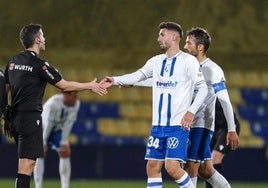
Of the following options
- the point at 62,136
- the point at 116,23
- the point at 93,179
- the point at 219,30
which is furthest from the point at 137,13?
the point at 62,136

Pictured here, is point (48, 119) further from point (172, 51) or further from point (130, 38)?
point (130, 38)

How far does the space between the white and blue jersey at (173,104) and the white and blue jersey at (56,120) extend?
3.89 meters

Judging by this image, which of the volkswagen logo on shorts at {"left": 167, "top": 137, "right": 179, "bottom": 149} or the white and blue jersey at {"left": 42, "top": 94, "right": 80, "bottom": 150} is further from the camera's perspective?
the white and blue jersey at {"left": 42, "top": 94, "right": 80, "bottom": 150}

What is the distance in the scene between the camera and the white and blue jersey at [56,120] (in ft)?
37.2

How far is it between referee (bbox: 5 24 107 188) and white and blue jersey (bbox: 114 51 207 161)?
0.84m

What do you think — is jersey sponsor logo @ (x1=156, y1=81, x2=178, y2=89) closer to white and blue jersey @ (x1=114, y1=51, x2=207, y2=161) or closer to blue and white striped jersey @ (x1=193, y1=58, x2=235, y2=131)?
white and blue jersey @ (x1=114, y1=51, x2=207, y2=161)

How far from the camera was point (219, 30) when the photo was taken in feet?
60.3

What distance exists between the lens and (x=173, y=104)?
757 cm

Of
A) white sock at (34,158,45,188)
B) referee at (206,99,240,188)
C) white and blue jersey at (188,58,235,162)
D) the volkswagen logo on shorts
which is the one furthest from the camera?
white sock at (34,158,45,188)

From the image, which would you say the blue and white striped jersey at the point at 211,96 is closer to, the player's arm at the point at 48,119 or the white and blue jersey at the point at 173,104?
the white and blue jersey at the point at 173,104

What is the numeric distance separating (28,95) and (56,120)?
147 inches

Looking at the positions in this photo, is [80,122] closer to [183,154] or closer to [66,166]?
[66,166]

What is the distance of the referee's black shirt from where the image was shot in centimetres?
770

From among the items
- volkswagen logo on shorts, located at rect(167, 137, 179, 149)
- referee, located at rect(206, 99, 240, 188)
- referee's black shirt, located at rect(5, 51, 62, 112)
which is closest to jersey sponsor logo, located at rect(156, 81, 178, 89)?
volkswagen logo on shorts, located at rect(167, 137, 179, 149)
